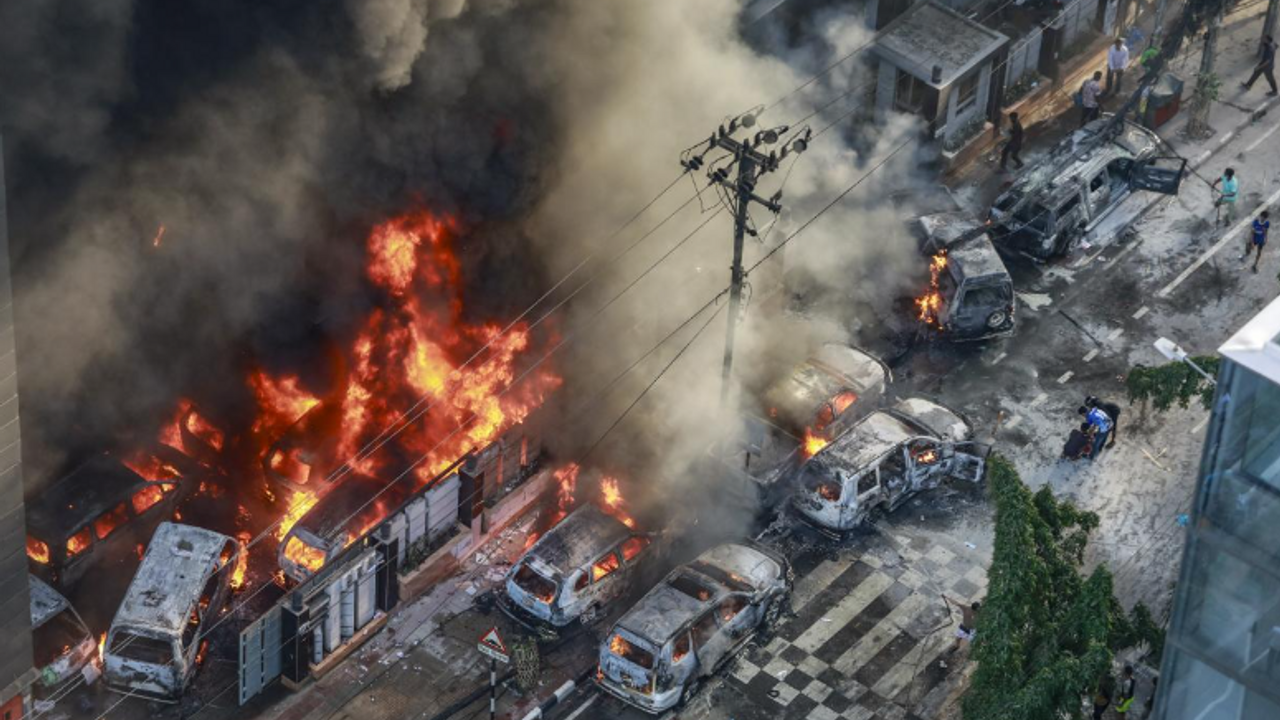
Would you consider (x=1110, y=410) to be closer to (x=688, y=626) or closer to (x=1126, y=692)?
(x=1126, y=692)

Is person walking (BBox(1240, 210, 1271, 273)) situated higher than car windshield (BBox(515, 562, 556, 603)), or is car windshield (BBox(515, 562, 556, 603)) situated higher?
person walking (BBox(1240, 210, 1271, 273))

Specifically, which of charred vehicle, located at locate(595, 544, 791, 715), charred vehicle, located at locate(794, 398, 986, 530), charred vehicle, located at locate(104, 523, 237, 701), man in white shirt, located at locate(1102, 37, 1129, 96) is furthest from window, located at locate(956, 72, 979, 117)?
charred vehicle, located at locate(104, 523, 237, 701)

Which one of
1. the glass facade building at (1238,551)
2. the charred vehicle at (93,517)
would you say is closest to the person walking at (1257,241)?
the glass facade building at (1238,551)

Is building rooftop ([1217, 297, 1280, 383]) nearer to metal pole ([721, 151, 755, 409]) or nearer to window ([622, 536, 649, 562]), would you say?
metal pole ([721, 151, 755, 409])

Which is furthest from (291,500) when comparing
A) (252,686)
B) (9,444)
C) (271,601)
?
(9,444)

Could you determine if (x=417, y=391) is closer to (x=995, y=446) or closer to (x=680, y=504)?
(x=680, y=504)

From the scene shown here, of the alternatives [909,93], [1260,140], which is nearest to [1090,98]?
[1260,140]

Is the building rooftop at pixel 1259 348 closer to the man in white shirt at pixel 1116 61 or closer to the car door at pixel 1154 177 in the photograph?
the car door at pixel 1154 177
